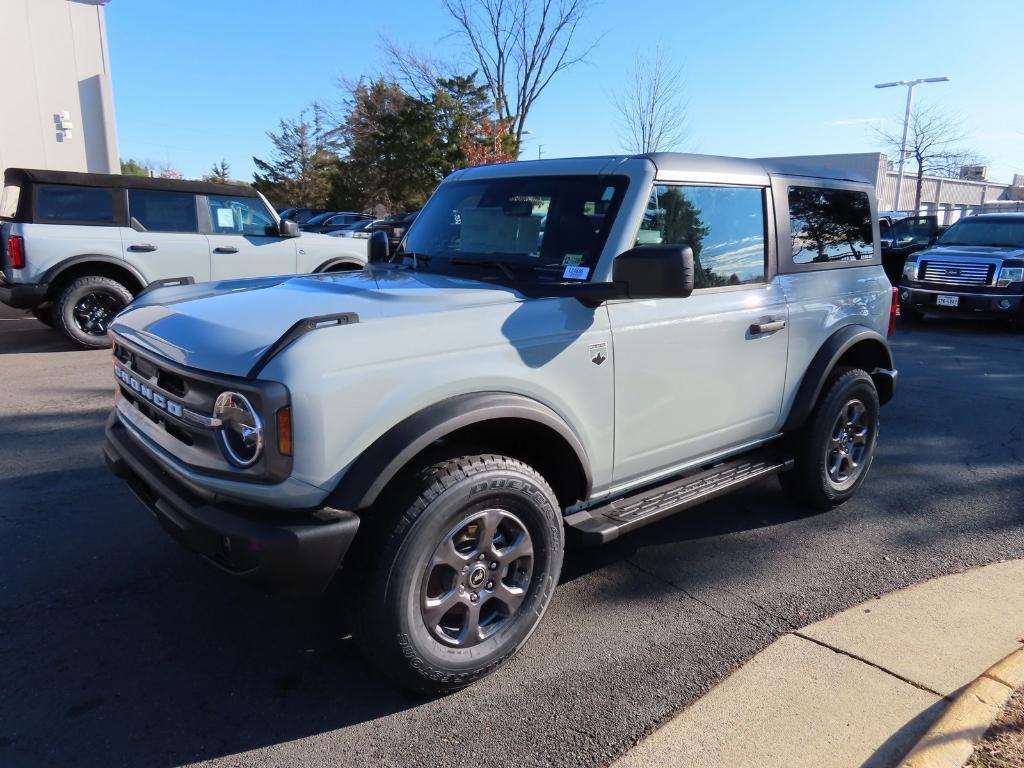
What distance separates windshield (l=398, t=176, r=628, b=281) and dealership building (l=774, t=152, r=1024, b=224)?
103 ft

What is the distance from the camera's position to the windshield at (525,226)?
3.18 meters

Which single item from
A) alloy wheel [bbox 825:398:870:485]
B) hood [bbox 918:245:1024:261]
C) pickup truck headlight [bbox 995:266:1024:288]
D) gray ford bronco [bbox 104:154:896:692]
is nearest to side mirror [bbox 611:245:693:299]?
gray ford bronco [bbox 104:154:896:692]

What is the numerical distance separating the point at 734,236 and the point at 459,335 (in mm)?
1759

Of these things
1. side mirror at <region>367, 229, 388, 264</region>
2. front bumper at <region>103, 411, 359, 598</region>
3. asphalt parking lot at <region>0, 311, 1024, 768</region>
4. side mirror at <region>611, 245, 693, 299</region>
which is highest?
side mirror at <region>367, 229, 388, 264</region>

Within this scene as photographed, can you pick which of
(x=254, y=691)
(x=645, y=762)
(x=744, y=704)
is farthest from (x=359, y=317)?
(x=744, y=704)

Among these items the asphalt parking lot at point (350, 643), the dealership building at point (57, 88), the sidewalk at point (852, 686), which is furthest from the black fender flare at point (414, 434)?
the dealership building at point (57, 88)

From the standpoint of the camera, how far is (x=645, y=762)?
2.34 metres

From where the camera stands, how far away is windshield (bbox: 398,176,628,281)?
3.18 m

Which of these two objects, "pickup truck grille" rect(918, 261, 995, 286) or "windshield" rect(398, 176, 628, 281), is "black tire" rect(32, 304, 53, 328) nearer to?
"windshield" rect(398, 176, 628, 281)

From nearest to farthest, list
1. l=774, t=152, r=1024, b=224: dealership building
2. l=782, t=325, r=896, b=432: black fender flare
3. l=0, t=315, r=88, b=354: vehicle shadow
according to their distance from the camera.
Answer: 1. l=782, t=325, r=896, b=432: black fender flare
2. l=0, t=315, r=88, b=354: vehicle shadow
3. l=774, t=152, r=1024, b=224: dealership building

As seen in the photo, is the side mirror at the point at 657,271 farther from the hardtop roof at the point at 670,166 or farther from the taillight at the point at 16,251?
the taillight at the point at 16,251

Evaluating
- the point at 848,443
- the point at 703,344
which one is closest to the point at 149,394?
the point at 703,344

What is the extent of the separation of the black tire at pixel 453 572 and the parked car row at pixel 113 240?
24.0ft

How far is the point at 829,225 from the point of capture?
13.9ft
